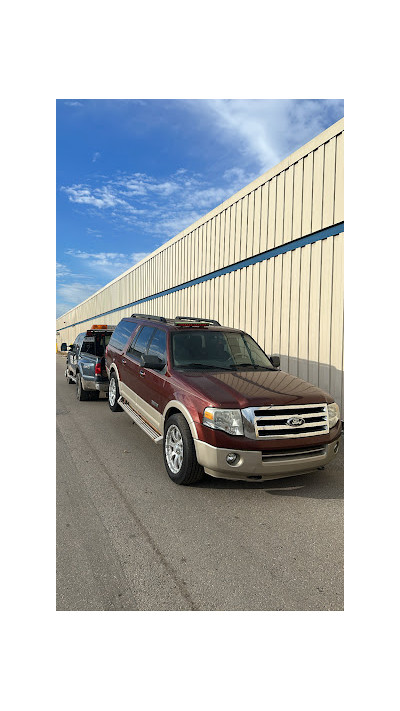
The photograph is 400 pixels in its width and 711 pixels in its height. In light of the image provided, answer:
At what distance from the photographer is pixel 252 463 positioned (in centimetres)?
362

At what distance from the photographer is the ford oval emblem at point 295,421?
3785 mm

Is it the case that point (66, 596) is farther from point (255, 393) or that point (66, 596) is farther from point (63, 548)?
point (255, 393)

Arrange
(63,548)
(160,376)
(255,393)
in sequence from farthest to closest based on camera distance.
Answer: (160,376) < (255,393) < (63,548)

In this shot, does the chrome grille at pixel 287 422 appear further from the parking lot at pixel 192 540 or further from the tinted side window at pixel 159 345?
the tinted side window at pixel 159 345

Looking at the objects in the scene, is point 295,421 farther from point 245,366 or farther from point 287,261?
point 287,261

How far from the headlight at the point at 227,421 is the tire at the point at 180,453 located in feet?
1.26

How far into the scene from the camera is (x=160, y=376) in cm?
487

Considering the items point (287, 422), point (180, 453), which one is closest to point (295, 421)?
point (287, 422)

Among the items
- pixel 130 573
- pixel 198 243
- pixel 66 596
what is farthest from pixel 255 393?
pixel 198 243

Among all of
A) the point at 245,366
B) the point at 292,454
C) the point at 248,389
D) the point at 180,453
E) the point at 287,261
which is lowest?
the point at 180,453

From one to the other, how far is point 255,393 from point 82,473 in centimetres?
223

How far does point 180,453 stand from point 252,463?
877 millimetres

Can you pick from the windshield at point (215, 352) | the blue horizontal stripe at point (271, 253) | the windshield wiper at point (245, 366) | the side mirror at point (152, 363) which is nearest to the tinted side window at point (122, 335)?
the windshield at point (215, 352)

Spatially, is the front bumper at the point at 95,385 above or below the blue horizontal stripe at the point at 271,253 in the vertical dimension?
below
